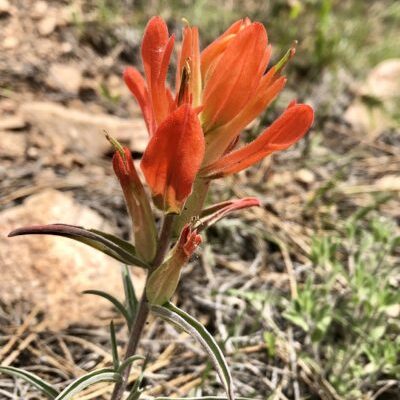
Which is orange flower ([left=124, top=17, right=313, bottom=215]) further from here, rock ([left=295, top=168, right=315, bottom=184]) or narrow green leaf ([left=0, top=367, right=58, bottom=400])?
rock ([left=295, top=168, right=315, bottom=184])

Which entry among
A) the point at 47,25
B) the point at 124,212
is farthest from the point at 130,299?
the point at 47,25

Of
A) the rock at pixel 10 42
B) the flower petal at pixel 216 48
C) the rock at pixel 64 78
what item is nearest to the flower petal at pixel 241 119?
the flower petal at pixel 216 48

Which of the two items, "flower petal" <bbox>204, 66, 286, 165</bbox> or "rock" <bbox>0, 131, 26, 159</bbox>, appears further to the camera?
"rock" <bbox>0, 131, 26, 159</bbox>

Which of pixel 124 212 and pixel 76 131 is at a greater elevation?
pixel 76 131

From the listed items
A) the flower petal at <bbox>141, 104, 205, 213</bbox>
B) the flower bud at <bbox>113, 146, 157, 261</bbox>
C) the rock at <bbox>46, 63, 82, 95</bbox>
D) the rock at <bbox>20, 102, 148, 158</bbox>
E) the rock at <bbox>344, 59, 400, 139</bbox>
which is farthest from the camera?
the rock at <bbox>344, 59, 400, 139</bbox>

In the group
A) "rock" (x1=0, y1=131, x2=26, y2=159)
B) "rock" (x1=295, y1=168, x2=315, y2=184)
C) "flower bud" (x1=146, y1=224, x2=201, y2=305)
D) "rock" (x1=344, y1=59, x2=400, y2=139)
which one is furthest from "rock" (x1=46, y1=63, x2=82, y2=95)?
"flower bud" (x1=146, y1=224, x2=201, y2=305)

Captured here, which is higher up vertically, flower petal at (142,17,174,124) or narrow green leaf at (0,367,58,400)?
flower petal at (142,17,174,124)

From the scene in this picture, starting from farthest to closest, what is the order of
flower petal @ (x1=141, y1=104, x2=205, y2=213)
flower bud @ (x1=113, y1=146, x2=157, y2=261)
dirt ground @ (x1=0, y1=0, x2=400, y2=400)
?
dirt ground @ (x1=0, y1=0, x2=400, y2=400) → flower bud @ (x1=113, y1=146, x2=157, y2=261) → flower petal @ (x1=141, y1=104, x2=205, y2=213)

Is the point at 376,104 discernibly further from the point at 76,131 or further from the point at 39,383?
the point at 39,383

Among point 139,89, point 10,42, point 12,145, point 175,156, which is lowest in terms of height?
point 175,156
